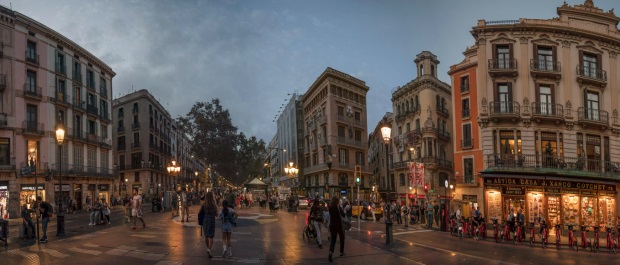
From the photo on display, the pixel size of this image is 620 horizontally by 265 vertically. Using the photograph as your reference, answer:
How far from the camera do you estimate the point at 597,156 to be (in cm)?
3275

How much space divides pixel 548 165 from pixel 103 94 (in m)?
48.5

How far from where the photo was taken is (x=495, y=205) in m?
32.3

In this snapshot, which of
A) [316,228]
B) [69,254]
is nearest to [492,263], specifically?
[316,228]

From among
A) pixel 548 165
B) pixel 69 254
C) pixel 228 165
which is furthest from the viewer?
pixel 228 165

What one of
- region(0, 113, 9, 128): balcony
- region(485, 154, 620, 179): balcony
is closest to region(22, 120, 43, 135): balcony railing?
region(0, 113, 9, 128): balcony

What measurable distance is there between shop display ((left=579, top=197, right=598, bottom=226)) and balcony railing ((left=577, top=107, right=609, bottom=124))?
5652mm

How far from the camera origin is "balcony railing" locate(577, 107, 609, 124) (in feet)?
106

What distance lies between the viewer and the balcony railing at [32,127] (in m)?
39.2

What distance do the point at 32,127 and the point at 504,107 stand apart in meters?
39.5

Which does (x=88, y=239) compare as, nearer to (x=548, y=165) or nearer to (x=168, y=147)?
(x=548, y=165)

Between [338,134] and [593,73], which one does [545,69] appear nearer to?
[593,73]

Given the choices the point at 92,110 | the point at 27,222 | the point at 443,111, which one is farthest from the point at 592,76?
the point at 92,110

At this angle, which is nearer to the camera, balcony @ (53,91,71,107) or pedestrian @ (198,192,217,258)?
pedestrian @ (198,192,217,258)

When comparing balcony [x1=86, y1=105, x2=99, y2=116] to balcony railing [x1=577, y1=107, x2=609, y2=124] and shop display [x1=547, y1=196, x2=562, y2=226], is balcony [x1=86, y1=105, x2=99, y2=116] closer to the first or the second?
shop display [x1=547, y1=196, x2=562, y2=226]
